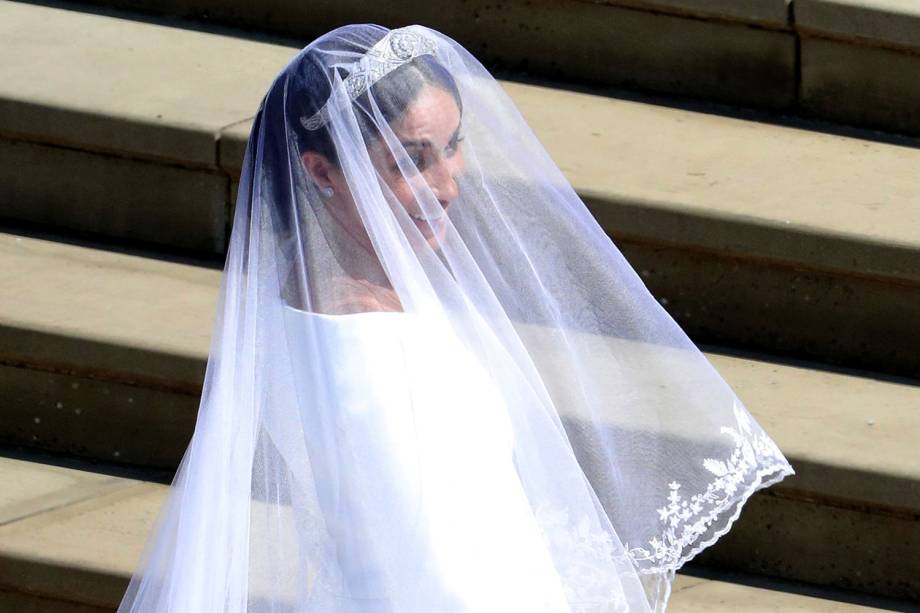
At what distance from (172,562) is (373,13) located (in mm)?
2495

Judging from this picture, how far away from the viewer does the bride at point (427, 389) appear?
1837 millimetres

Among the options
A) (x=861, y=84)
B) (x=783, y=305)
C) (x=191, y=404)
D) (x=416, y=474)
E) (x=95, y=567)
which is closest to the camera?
(x=416, y=474)

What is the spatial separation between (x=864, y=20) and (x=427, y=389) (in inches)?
99.0

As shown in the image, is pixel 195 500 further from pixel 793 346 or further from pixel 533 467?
pixel 793 346

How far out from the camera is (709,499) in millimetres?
2162

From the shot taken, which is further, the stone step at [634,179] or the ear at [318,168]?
the stone step at [634,179]

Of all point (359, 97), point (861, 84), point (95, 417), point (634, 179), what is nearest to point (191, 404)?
point (95, 417)

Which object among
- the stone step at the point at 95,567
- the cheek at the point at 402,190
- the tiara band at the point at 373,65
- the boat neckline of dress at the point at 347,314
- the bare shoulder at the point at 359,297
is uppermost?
the tiara band at the point at 373,65

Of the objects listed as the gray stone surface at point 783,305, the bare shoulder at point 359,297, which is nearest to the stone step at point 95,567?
the gray stone surface at point 783,305

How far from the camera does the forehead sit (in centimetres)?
189

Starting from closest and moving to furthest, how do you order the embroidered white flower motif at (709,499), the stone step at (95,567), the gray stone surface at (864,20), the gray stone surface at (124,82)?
the embroidered white flower motif at (709,499) < the stone step at (95,567) < the gray stone surface at (124,82) < the gray stone surface at (864,20)

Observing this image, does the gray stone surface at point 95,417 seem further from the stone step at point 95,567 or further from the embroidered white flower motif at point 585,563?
the embroidered white flower motif at point 585,563

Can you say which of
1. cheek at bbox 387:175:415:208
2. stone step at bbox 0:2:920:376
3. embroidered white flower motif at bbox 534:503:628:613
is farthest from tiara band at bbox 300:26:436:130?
stone step at bbox 0:2:920:376

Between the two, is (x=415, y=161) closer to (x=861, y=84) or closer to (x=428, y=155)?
(x=428, y=155)
